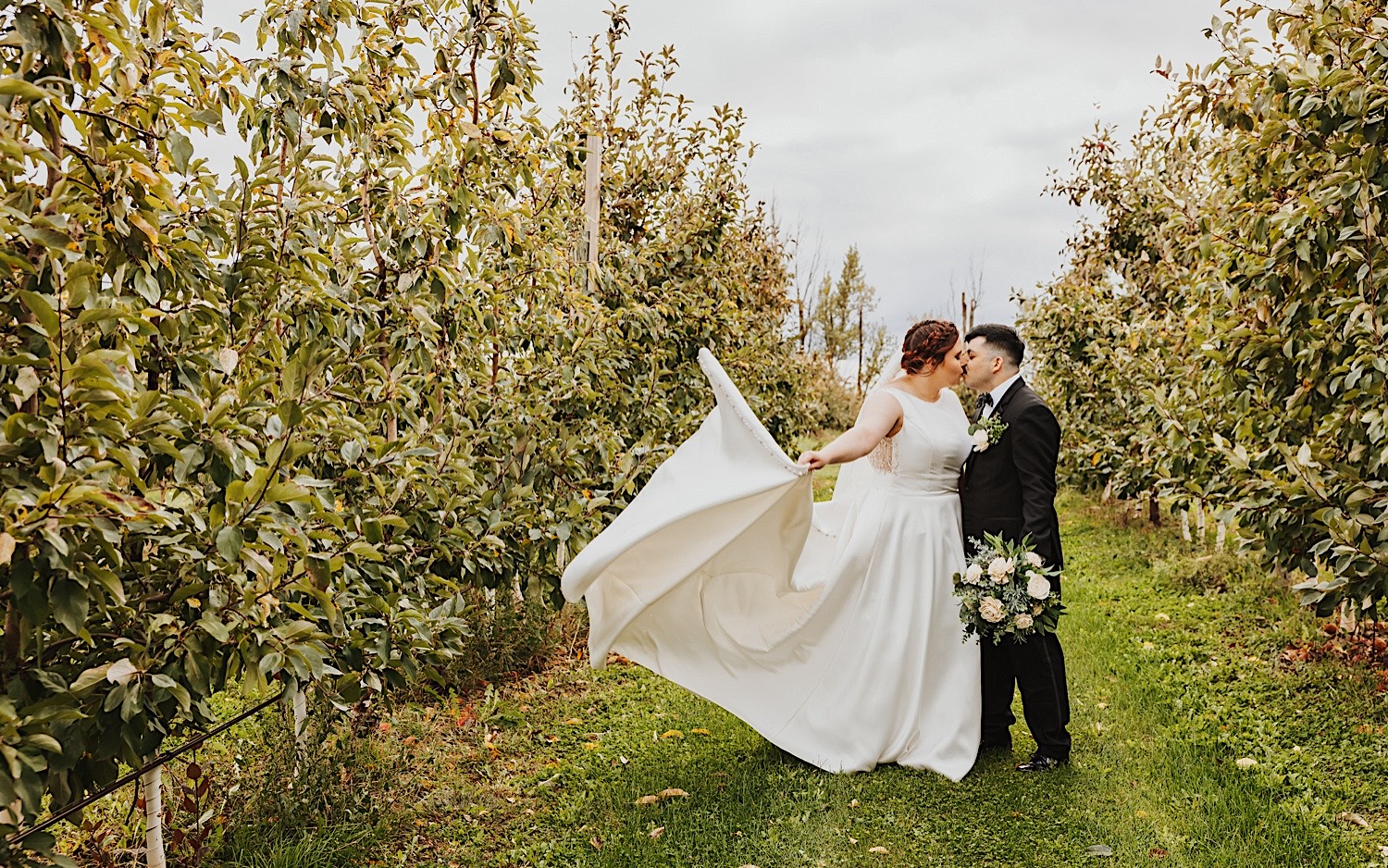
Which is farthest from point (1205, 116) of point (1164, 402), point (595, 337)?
point (595, 337)

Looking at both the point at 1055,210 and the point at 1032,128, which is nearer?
the point at 1055,210

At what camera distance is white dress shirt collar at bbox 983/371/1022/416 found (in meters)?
5.19

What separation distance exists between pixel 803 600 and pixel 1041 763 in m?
1.44

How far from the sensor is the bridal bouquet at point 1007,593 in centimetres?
470

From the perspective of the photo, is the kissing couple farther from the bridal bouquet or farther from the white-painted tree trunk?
the white-painted tree trunk

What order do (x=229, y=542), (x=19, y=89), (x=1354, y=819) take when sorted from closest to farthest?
(x=19, y=89) < (x=229, y=542) < (x=1354, y=819)

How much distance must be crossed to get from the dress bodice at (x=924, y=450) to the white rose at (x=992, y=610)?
743 millimetres

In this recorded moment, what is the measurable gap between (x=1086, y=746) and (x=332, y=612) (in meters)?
4.28

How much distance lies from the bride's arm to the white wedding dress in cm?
12

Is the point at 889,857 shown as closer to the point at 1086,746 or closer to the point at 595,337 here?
the point at 1086,746

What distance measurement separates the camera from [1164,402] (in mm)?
6656

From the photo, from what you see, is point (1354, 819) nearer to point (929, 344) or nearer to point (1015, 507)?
point (1015, 507)

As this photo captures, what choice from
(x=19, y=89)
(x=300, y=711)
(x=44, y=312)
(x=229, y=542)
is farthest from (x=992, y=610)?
(x=19, y=89)

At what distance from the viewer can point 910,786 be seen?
4.82 meters
